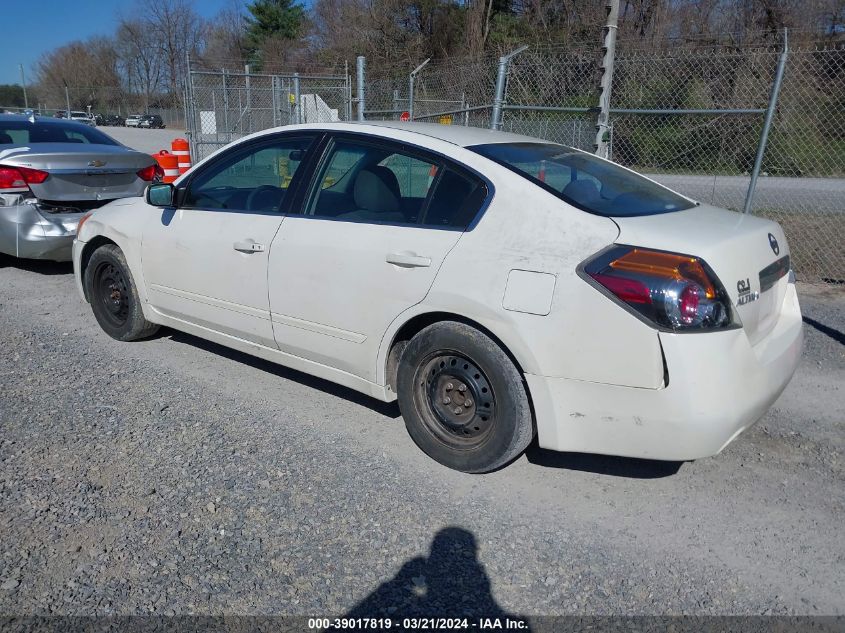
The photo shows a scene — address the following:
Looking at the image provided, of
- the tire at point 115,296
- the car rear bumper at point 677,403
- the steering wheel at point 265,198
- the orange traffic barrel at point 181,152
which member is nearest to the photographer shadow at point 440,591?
the car rear bumper at point 677,403

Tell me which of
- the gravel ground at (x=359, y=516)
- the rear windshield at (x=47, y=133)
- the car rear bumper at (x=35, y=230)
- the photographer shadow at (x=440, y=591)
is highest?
the rear windshield at (x=47, y=133)

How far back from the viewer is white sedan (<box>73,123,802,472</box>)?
2902 millimetres

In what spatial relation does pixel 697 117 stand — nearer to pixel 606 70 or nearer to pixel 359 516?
pixel 606 70

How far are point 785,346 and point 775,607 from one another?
1263 millimetres

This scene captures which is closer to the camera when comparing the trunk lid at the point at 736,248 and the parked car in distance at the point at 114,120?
the trunk lid at the point at 736,248

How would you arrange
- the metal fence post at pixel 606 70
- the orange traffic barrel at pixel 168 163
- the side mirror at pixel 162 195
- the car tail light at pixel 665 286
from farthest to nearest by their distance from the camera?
the orange traffic barrel at pixel 168 163 < the metal fence post at pixel 606 70 < the side mirror at pixel 162 195 < the car tail light at pixel 665 286

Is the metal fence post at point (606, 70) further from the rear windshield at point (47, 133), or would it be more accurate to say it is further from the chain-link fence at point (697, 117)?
the rear windshield at point (47, 133)

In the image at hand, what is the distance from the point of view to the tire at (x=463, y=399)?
10.7ft

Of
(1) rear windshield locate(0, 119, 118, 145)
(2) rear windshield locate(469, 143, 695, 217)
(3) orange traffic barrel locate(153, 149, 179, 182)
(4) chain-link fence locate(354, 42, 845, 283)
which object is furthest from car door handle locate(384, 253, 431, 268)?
(4) chain-link fence locate(354, 42, 845, 283)

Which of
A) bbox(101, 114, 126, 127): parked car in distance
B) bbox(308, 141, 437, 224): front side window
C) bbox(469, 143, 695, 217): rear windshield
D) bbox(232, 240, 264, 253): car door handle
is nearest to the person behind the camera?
bbox(469, 143, 695, 217): rear windshield

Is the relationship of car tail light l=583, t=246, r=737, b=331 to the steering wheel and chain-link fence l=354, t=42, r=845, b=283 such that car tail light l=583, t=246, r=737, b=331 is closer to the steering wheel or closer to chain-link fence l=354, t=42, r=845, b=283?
the steering wheel

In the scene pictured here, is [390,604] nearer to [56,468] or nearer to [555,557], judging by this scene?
[555,557]

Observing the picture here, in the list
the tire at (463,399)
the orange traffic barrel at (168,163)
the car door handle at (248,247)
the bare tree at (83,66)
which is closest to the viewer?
the tire at (463,399)

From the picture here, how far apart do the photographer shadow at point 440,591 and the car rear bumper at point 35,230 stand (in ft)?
18.3
